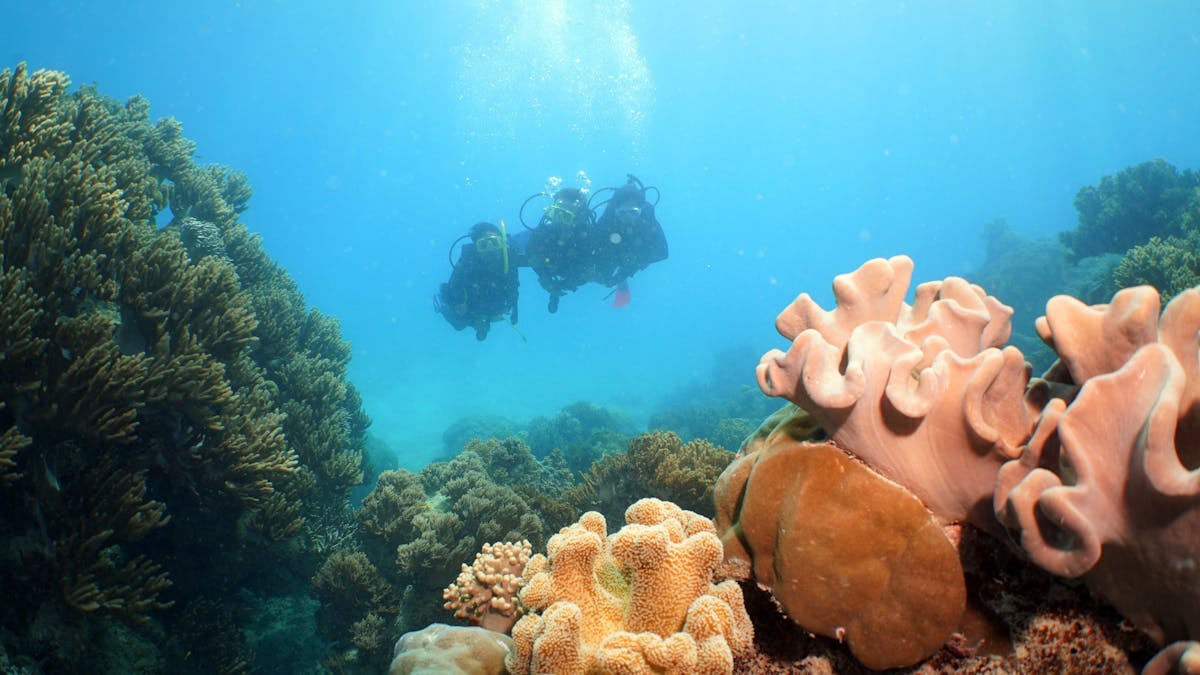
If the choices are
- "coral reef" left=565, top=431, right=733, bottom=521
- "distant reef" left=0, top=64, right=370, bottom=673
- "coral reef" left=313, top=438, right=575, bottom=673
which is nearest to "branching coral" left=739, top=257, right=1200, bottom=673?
"coral reef" left=565, top=431, right=733, bottom=521

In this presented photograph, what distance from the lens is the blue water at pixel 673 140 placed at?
83938 mm

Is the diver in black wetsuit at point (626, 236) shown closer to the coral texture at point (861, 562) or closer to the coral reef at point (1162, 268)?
the coral reef at point (1162, 268)

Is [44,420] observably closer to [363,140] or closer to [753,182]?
[363,140]

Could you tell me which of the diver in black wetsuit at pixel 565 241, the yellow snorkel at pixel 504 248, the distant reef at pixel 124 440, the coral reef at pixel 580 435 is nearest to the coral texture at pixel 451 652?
the distant reef at pixel 124 440

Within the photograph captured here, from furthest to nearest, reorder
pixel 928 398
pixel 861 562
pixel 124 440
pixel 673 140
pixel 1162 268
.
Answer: pixel 673 140 < pixel 1162 268 < pixel 124 440 < pixel 861 562 < pixel 928 398

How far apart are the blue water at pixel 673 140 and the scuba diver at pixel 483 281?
3119 centimetres

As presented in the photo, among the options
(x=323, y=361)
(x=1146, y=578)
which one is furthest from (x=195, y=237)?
(x=1146, y=578)

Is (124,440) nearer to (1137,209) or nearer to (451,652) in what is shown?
(451,652)

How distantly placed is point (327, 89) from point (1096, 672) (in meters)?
122

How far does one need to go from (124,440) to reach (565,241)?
9.34 metres

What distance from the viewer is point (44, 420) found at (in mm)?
3943

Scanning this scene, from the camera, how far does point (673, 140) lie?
14425cm

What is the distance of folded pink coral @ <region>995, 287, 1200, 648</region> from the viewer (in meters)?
1.19

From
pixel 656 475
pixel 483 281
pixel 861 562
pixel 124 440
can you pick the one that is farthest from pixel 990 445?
pixel 483 281
